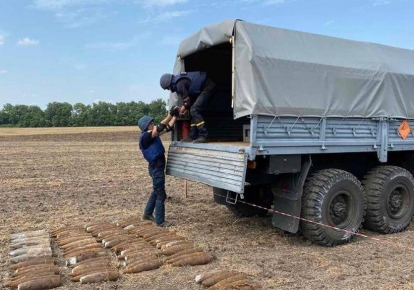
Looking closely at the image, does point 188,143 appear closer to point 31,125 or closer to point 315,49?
point 315,49

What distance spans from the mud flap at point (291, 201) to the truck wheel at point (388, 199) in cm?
142

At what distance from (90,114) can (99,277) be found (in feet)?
232

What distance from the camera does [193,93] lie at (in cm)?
784

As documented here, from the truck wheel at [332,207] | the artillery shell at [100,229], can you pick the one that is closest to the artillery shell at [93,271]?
the artillery shell at [100,229]

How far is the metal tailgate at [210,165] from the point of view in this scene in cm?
590

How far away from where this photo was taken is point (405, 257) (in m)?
5.91

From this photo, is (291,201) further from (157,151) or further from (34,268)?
(34,268)

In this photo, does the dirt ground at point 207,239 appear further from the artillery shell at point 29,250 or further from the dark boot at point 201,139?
the dark boot at point 201,139

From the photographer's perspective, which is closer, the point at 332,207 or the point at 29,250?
the point at 29,250

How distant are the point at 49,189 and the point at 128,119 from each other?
60.1m

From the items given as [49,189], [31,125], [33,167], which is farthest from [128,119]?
[49,189]

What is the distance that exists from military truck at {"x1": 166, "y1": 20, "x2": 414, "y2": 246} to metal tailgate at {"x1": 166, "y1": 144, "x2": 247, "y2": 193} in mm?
16

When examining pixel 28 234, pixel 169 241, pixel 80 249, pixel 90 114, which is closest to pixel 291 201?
pixel 169 241

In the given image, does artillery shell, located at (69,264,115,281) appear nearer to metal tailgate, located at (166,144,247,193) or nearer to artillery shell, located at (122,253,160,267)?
artillery shell, located at (122,253,160,267)
